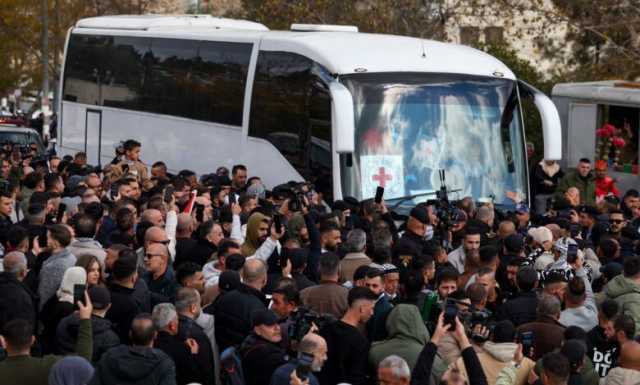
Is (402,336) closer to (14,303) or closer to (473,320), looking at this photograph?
(473,320)

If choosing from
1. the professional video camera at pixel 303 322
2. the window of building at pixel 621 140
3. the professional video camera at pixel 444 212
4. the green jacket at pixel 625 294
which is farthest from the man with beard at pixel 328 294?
the window of building at pixel 621 140

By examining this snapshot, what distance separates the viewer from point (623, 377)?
8633 mm

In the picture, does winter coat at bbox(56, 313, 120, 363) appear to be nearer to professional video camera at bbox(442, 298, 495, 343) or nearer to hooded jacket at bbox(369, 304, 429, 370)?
hooded jacket at bbox(369, 304, 429, 370)

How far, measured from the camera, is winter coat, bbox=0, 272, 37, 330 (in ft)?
33.5

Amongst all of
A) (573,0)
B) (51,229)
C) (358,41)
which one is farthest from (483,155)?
(573,0)

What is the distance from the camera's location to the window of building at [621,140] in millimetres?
25812

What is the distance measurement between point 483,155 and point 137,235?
7.48 meters

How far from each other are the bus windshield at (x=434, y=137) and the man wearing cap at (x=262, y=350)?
378 inches

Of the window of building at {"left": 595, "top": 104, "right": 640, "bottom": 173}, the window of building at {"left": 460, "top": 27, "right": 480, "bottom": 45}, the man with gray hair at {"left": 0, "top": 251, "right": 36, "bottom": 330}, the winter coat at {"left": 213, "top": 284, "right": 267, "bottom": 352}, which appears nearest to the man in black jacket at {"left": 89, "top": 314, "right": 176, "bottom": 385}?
the winter coat at {"left": 213, "top": 284, "right": 267, "bottom": 352}

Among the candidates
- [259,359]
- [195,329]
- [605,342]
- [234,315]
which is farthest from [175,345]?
[605,342]

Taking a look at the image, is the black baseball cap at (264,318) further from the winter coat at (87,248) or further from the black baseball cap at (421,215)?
the black baseball cap at (421,215)

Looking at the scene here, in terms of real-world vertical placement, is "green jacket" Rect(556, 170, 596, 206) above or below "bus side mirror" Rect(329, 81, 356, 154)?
below

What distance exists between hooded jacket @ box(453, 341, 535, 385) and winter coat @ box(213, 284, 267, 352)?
1.72 meters

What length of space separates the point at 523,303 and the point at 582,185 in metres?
11.1
